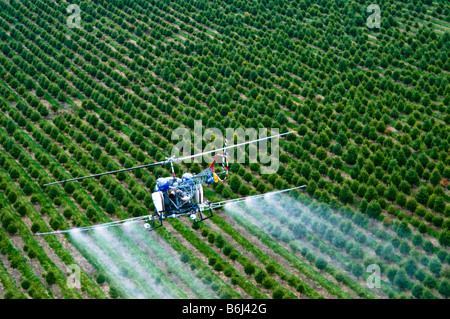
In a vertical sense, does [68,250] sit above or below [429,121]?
below

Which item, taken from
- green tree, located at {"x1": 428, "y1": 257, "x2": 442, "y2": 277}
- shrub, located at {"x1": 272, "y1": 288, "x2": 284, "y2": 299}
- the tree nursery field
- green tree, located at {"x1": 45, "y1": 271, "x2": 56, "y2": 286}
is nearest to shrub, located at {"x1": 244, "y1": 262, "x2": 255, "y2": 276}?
the tree nursery field

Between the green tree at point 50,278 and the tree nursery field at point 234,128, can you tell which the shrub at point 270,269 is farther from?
the green tree at point 50,278

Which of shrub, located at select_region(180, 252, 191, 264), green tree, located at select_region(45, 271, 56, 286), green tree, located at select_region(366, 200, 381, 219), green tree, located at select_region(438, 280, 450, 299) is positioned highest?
green tree, located at select_region(366, 200, 381, 219)

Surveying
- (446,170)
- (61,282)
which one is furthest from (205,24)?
(61,282)

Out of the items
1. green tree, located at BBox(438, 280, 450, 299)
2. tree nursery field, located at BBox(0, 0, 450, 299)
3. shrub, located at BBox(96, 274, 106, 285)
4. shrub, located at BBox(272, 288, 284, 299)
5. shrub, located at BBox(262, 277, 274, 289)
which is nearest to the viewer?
green tree, located at BBox(438, 280, 450, 299)

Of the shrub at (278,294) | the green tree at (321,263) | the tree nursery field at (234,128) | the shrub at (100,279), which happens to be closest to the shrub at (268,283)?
the tree nursery field at (234,128)

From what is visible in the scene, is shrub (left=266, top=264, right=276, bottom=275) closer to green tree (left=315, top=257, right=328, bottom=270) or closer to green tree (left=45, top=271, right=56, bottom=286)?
green tree (left=315, top=257, right=328, bottom=270)

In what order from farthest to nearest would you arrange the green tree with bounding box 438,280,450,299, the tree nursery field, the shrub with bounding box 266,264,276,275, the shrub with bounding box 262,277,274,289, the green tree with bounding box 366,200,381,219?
the green tree with bounding box 366,200,381,219 → the tree nursery field → the shrub with bounding box 266,264,276,275 → the shrub with bounding box 262,277,274,289 → the green tree with bounding box 438,280,450,299

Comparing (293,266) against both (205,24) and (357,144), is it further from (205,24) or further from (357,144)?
(205,24)

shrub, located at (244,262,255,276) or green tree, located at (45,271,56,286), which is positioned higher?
shrub, located at (244,262,255,276)
